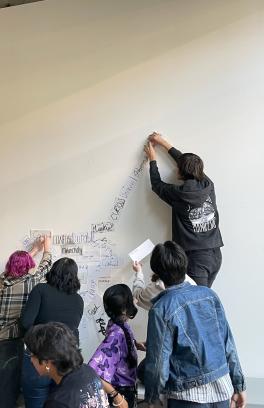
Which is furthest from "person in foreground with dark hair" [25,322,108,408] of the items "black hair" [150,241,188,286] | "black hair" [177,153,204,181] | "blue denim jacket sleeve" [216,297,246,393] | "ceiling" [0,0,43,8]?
"ceiling" [0,0,43,8]

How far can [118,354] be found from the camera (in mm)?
2070

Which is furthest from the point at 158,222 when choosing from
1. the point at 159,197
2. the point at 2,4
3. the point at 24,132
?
the point at 2,4

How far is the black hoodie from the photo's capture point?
104 inches

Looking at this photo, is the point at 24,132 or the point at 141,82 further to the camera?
the point at 24,132

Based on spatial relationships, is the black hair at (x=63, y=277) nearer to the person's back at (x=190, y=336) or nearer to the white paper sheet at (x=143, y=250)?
the white paper sheet at (x=143, y=250)

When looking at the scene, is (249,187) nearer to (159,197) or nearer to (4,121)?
(159,197)

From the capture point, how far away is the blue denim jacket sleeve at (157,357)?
1584mm

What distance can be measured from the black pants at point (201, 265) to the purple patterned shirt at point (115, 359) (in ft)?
2.43

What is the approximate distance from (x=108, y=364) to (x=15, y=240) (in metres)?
1.52

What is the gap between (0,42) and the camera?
3.34 meters

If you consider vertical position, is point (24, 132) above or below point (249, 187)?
above

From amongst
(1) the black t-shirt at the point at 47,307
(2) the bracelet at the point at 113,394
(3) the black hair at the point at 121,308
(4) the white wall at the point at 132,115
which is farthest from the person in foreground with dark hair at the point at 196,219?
(2) the bracelet at the point at 113,394

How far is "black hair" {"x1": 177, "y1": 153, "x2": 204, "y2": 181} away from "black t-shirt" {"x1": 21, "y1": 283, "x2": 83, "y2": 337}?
1.07 meters

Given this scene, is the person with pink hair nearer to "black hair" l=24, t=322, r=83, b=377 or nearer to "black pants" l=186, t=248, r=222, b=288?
"black pants" l=186, t=248, r=222, b=288
